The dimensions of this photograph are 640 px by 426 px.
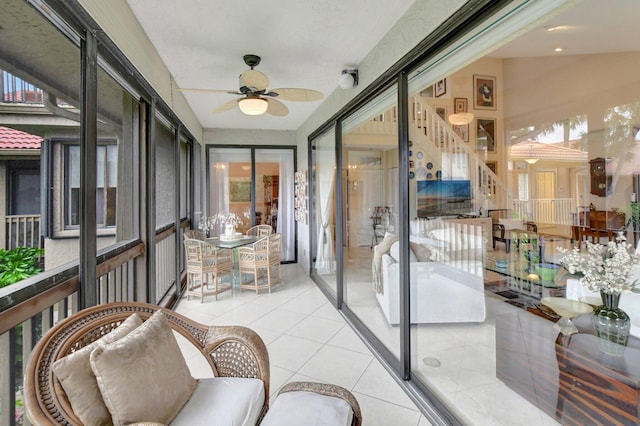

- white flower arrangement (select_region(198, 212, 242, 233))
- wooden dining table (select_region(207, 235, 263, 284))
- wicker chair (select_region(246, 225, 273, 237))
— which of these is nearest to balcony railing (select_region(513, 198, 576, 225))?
wooden dining table (select_region(207, 235, 263, 284))

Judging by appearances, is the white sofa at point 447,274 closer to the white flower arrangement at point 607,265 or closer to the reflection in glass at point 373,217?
the reflection in glass at point 373,217

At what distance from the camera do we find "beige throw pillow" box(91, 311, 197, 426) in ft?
3.70

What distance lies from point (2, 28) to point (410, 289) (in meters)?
2.66

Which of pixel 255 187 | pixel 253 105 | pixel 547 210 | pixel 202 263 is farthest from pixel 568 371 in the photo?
pixel 255 187

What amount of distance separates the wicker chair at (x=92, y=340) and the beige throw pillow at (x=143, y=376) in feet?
0.21

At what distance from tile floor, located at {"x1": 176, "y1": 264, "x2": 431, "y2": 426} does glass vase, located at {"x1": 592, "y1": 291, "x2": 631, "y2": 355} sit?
3.61 ft

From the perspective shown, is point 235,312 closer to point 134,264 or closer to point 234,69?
point 134,264

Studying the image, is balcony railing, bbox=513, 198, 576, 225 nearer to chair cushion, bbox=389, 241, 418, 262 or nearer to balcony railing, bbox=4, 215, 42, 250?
chair cushion, bbox=389, 241, 418, 262

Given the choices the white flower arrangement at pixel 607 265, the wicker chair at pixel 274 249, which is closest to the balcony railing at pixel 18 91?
the white flower arrangement at pixel 607 265

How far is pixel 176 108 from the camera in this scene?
3.88 metres

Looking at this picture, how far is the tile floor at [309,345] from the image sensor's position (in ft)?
7.00

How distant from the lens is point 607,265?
1.35 meters

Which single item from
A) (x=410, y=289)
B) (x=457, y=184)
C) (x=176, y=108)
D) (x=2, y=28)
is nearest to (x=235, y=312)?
(x=410, y=289)

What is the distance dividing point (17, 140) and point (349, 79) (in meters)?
2.62
